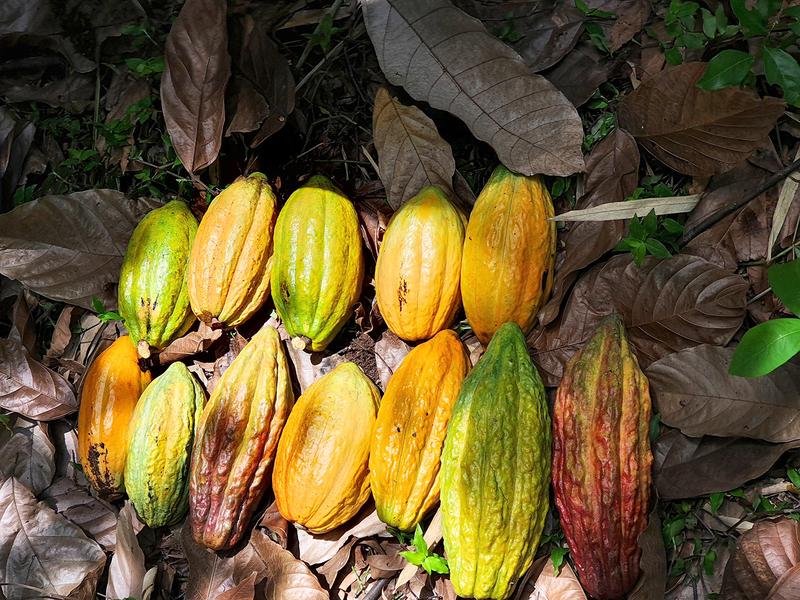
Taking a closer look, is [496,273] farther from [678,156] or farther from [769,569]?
[769,569]

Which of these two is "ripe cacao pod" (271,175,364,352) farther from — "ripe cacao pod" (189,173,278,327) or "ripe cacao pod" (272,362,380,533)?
"ripe cacao pod" (272,362,380,533)

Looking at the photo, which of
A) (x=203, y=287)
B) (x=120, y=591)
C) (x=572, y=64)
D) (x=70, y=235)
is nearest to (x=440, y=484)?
(x=203, y=287)

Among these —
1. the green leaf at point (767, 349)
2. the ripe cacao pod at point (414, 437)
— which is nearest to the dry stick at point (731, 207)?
the green leaf at point (767, 349)

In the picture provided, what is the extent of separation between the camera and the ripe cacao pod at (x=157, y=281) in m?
2.22

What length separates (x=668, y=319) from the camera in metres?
1.86

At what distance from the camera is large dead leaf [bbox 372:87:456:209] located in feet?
6.81

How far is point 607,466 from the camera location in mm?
1756

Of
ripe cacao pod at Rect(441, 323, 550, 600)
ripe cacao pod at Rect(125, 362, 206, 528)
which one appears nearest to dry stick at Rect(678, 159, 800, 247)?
ripe cacao pod at Rect(441, 323, 550, 600)

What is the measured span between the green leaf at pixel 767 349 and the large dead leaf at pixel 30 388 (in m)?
2.00

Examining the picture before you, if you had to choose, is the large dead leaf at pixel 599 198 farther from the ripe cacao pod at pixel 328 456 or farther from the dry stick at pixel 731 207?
the ripe cacao pod at pixel 328 456

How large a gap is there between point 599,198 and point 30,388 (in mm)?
1888

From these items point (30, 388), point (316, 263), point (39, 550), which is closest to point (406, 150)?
point (316, 263)

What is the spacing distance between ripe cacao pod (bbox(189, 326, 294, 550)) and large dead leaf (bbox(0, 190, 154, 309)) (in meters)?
0.60

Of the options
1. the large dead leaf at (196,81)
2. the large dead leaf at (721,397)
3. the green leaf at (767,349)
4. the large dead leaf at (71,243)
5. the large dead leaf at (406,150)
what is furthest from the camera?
the large dead leaf at (71,243)
